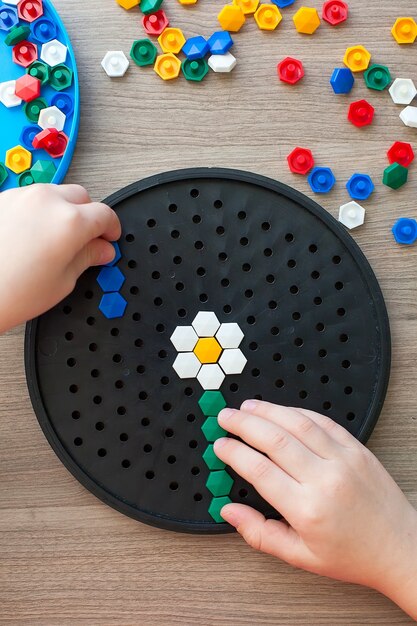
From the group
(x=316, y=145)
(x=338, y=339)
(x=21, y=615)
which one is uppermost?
(x=316, y=145)

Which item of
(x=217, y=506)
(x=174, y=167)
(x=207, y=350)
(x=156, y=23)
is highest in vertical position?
(x=156, y=23)

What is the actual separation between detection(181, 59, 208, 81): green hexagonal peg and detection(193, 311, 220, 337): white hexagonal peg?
217mm

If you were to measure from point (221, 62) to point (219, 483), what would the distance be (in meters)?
0.37

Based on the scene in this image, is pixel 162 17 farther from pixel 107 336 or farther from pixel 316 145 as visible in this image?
pixel 107 336

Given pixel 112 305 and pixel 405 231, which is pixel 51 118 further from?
pixel 405 231

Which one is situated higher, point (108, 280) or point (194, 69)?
point (194, 69)

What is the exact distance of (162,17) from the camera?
1.97ft

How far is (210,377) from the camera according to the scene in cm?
57

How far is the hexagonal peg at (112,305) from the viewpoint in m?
0.57

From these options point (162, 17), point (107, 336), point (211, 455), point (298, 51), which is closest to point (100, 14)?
point (162, 17)

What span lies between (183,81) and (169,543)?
0.41 meters

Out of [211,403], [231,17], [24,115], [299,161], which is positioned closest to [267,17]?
[231,17]

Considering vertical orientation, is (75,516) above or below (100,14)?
below

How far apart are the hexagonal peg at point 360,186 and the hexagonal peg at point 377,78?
3.4 inches
